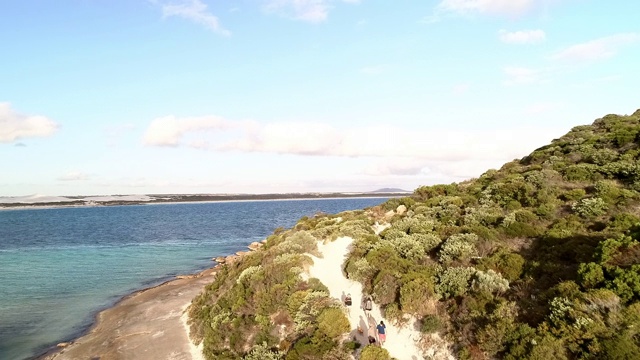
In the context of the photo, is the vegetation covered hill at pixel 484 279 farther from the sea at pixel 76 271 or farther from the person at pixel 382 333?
the sea at pixel 76 271

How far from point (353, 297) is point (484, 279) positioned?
6905 millimetres

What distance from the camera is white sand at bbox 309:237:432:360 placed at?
1559 centimetres

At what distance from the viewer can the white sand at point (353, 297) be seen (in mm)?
15586

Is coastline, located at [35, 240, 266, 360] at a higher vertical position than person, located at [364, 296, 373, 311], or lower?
lower

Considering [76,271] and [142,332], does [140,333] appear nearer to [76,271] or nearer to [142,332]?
[142,332]

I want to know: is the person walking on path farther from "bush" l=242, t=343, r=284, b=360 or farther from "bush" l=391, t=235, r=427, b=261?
"bush" l=242, t=343, r=284, b=360

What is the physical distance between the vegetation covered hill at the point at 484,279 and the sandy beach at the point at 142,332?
1.70 m

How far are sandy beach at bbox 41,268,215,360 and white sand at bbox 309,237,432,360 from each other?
28.3 ft

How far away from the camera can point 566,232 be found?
65.6 feet

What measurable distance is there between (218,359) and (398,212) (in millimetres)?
20298

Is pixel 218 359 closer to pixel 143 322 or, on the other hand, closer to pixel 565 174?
pixel 143 322

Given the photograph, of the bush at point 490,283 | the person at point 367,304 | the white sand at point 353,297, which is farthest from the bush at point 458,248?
the white sand at point 353,297

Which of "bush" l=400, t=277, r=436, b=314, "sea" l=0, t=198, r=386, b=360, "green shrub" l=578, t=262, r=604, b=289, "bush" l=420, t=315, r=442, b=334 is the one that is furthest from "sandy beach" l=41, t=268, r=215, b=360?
"green shrub" l=578, t=262, r=604, b=289

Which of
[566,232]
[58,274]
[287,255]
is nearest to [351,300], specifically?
[287,255]
